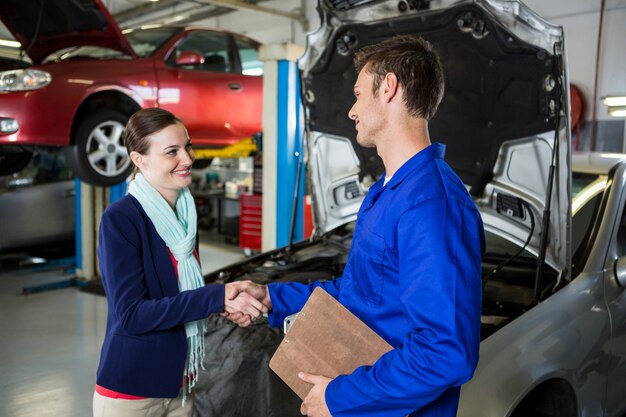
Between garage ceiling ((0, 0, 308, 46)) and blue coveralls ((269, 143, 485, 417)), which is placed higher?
garage ceiling ((0, 0, 308, 46))

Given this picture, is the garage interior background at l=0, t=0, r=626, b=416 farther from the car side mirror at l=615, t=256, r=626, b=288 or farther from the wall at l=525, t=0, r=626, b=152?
the car side mirror at l=615, t=256, r=626, b=288

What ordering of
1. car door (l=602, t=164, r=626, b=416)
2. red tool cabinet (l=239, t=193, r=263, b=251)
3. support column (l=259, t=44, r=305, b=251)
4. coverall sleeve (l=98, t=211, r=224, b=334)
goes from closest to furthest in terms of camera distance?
coverall sleeve (l=98, t=211, r=224, b=334) → car door (l=602, t=164, r=626, b=416) → support column (l=259, t=44, r=305, b=251) → red tool cabinet (l=239, t=193, r=263, b=251)

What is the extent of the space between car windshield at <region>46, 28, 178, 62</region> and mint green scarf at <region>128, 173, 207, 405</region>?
129 inches

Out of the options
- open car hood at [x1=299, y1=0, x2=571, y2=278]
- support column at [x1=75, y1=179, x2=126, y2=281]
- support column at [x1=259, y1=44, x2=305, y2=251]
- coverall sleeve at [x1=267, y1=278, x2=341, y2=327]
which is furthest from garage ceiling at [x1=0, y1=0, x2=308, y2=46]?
coverall sleeve at [x1=267, y1=278, x2=341, y2=327]

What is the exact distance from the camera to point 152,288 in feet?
5.16

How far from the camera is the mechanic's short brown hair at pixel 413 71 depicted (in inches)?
47.1

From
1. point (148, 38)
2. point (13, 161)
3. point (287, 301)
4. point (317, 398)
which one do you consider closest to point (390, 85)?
point (317, 398)

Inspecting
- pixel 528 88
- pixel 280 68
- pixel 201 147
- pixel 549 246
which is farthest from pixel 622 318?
pixel 201 147

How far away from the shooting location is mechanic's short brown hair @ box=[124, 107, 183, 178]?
1.65m

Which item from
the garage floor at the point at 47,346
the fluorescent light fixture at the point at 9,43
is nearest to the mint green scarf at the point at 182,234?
the garage floor at the point at 47,346

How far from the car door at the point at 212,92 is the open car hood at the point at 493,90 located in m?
2.43

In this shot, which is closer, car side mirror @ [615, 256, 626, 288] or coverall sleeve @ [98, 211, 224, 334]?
coverall sleeve @ [98, 211, 224, 334]

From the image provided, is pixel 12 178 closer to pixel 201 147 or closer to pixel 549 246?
pixel 201 147

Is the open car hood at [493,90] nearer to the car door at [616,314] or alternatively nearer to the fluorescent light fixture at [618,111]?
the car door at [616,314]
